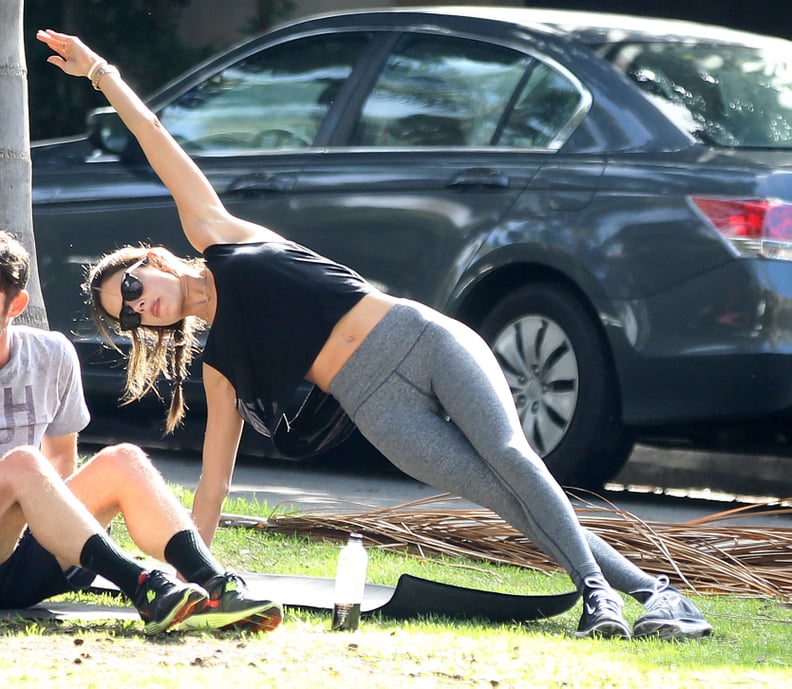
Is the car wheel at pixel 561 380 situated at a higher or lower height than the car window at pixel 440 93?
lower

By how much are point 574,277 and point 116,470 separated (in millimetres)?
2617

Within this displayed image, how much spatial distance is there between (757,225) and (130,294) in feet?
7.90

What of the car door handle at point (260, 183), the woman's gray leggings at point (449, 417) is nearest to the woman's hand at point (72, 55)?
the woman's gray leggings at point (449, 417)

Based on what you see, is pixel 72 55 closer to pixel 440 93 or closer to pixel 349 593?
pixel 349 593

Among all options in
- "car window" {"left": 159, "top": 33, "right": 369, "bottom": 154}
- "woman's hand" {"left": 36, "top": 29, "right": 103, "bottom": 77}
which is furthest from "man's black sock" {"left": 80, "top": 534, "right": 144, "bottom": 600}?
"car window" {"left": 159, "top": 33, "right": 369, "bottom": 154}

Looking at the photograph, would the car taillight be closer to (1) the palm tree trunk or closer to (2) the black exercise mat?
(2) the black exercise mat

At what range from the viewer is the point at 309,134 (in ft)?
23.5

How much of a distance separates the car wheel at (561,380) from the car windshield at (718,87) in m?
0.79

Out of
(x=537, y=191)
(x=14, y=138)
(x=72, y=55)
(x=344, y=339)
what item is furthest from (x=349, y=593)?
(x=537, y=191)

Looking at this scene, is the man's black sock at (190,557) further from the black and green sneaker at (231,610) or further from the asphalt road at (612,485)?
the asphalt road at (612,485)

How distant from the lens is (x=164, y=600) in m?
3.82

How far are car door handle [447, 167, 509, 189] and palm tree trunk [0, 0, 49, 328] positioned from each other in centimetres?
160

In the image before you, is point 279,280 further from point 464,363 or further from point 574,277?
point 574,277

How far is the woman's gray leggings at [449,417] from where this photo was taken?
4449 mm
